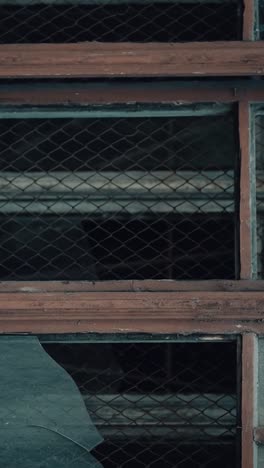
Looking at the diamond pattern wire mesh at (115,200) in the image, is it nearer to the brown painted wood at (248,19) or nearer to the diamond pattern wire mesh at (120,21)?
the diamond pattern wire mesh at (120,21)

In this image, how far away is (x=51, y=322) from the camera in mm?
2189

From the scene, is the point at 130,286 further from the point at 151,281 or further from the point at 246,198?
the point at 246,198

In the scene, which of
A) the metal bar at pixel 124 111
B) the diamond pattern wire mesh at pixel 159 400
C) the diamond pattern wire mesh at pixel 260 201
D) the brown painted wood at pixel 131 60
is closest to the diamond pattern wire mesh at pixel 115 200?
the diamond pattern wire mesh at pixel 260 201

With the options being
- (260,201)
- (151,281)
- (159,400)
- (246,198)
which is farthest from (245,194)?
(159,400)

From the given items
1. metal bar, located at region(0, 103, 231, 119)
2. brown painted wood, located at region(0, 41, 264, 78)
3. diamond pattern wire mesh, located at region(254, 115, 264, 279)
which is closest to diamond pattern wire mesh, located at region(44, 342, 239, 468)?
diamond pattern wire mesh, located at region(254, 115, 264, 279)

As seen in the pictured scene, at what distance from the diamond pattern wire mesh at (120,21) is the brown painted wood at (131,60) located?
444 mm

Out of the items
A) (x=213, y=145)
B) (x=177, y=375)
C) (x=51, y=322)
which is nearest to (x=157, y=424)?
(x=177, y=375)

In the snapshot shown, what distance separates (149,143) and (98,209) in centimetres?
30

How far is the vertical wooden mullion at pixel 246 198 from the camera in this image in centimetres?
221

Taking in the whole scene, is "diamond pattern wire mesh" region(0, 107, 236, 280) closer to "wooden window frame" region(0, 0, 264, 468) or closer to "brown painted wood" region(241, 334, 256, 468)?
"wooden window frame" region(0, 0, 264, 468)

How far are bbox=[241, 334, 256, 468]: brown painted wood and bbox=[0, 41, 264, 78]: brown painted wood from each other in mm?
643

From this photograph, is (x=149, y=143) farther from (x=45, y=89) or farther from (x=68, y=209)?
(x=45, y=89)

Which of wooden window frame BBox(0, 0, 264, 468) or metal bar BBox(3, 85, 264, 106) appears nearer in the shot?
wooden window frame BBox(0, 0, 264, 468)

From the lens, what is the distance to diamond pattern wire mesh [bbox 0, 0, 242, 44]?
109 inches
